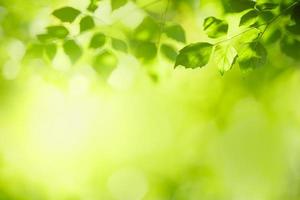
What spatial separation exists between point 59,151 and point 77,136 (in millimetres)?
225

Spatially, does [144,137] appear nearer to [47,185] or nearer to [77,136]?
[77,136]

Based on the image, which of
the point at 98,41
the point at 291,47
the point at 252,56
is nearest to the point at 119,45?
the point at 98,41

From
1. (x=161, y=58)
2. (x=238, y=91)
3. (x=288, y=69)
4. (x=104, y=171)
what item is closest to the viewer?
(x=161, y=58)

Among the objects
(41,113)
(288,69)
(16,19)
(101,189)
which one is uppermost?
(16,19)

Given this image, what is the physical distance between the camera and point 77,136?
14.0 feet

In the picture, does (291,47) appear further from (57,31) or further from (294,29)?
(57,31)

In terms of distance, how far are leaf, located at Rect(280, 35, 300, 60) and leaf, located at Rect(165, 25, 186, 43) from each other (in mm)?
472

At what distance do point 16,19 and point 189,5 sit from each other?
4.73 ft

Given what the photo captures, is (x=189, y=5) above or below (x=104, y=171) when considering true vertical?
above

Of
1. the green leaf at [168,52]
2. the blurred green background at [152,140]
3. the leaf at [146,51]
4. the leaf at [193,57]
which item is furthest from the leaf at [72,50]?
the blurred green background at [152,140]

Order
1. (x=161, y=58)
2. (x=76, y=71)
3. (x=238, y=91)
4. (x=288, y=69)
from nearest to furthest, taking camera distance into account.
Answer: (x=161, y=58) < (x=76, y=71) < (x=288, y=69) < (x=238, y=91)

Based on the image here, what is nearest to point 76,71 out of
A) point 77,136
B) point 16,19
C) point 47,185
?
point 16,19

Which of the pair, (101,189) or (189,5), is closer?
(189,5)

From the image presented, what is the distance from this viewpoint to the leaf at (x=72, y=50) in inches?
83.0
